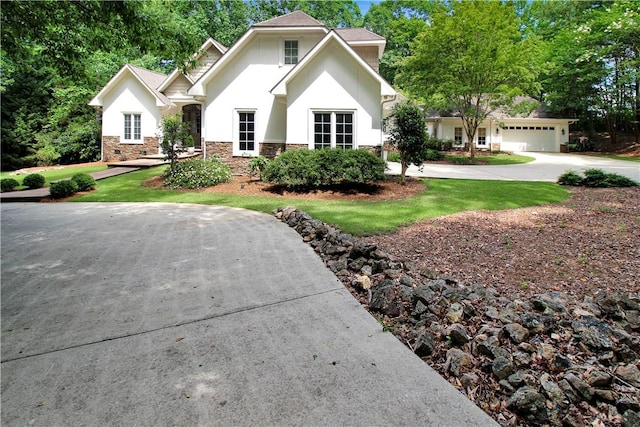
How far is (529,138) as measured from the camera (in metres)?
34.9

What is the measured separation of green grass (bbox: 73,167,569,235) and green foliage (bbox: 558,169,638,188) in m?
0.51

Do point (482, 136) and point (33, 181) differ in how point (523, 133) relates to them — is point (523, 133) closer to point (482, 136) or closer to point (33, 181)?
point (482, 136)

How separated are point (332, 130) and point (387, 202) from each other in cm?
534

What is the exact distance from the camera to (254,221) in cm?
818

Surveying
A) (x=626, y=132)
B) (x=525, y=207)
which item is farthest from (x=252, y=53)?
(x=626, y=132)

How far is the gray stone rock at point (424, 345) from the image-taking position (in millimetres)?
3055

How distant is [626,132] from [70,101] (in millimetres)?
45469

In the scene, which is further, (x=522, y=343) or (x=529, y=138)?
(x=529, y=138)

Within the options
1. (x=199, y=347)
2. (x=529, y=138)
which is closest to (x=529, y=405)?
(x=199, y=347)

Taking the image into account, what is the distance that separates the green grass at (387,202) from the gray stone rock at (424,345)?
3676 millimetres

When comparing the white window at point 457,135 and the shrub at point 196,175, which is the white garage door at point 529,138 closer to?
the white window at point 457,135

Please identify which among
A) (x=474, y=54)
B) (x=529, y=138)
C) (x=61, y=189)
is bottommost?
(x=61, y=189)

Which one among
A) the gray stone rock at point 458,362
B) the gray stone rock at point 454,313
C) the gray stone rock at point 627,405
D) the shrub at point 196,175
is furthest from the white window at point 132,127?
the gray stone rock at point 627,405

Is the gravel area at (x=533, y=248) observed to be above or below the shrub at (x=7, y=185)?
below
